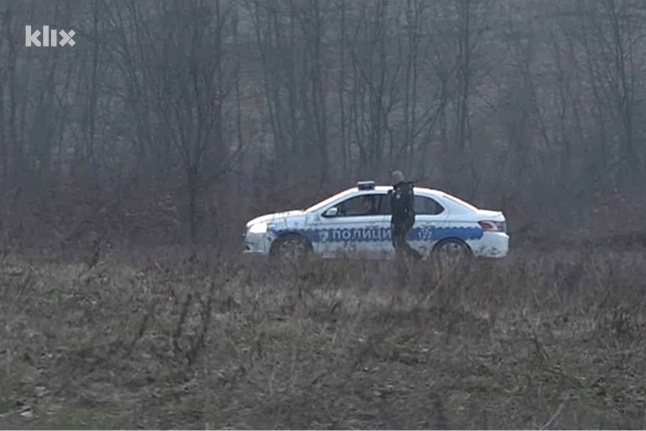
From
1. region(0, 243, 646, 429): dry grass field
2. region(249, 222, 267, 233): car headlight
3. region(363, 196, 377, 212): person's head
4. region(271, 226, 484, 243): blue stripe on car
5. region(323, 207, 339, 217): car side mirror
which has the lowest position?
region(0, 243, 646, 429): dry grass field

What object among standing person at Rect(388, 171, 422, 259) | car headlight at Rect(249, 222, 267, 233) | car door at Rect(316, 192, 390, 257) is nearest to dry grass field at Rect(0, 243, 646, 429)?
standing person at Rect(388, 171, 422, 259)

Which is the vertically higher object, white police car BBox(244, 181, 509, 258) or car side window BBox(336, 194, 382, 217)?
car side window BBox(336, 194, 382, 217)

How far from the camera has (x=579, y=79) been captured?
37.5 metres

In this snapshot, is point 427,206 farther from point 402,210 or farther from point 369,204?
point 402,210

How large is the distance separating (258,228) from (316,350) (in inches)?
383

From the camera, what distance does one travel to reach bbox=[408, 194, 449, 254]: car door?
18.1 meters

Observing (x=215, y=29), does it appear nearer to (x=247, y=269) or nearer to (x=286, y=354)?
(x=247, y=269)

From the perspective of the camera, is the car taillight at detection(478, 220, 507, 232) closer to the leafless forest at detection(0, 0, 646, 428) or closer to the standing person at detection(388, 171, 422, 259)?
the leafless forest at detection(0, 0, 646, 428)

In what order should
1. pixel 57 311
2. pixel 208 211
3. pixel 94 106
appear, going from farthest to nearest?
pixel 94 106, pixel 208 211, pixel 57 311

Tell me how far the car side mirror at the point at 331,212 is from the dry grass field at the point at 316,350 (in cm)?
700

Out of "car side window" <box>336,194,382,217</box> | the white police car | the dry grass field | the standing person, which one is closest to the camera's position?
the dry grass field

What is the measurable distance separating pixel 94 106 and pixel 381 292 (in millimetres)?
25819

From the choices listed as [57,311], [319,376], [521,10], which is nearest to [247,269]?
[57,311]

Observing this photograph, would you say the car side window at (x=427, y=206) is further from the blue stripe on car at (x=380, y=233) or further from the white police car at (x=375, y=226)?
the blue stripe on car at (x=380, y=233)
